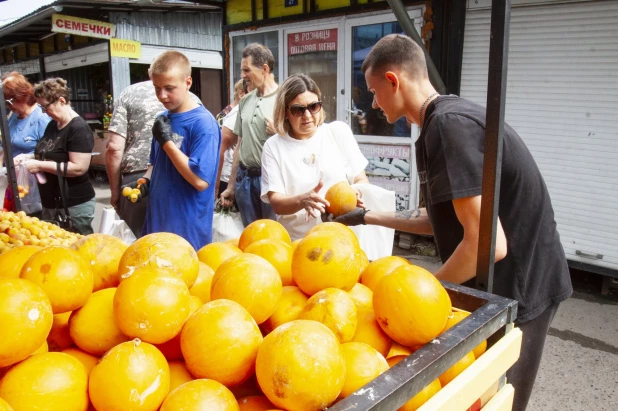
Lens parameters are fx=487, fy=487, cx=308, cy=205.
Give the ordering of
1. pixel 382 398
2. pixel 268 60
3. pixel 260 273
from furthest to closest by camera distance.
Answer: pixel 268 60, pixel 260 273, pixel 382 398

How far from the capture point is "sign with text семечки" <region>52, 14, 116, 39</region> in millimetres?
11083

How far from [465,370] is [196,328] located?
2.18ft

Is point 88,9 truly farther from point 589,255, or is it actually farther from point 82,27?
point 589,255

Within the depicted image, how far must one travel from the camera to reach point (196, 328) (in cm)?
110

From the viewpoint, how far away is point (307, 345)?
1015mm

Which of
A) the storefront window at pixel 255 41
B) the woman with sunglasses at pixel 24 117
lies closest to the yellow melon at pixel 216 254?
the woman with sunglasses at pixel 24 117

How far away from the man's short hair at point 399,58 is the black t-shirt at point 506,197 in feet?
0.72

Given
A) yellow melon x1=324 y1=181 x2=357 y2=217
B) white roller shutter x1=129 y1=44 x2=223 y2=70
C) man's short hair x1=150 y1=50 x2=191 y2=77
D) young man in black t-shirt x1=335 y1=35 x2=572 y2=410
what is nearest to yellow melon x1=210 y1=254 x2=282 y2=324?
young man in black t-shirt x1=335 y1=35 x2=572 y2=410

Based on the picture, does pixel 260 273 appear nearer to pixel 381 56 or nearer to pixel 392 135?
pixel 381 56

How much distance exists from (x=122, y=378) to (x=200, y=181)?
2320 millimetres

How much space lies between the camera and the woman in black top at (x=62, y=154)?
4.34 meters

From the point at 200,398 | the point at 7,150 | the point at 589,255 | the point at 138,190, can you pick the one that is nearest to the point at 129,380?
the point at 200,398

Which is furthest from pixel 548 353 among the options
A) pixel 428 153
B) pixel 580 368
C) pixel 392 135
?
pixel 392 135

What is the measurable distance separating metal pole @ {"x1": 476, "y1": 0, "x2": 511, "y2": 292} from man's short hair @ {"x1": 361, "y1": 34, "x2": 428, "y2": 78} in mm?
753
